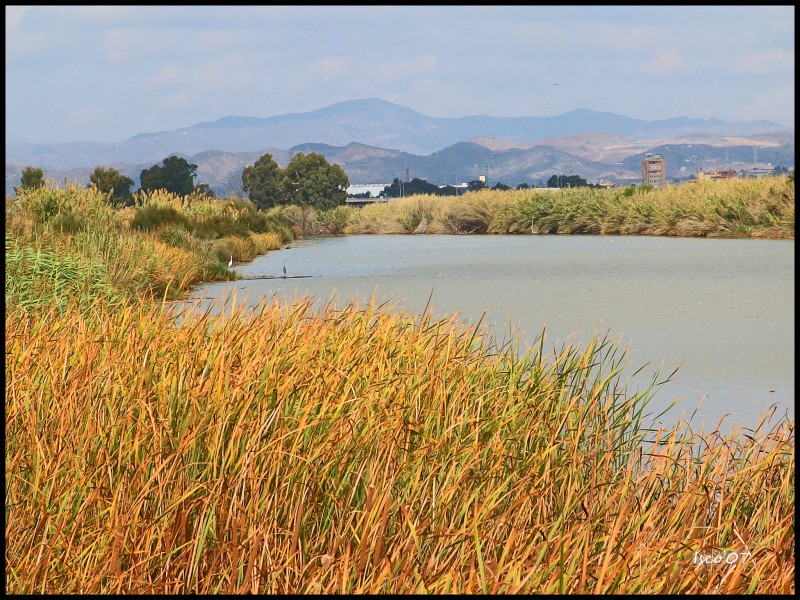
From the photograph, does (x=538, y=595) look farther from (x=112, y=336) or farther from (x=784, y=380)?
(x=784, y=380)

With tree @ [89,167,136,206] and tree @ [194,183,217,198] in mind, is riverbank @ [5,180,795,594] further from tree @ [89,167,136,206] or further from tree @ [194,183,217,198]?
tree @ [89,167,136,206]

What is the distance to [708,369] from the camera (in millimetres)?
7910

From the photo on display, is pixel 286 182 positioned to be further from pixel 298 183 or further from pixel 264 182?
pixel 264 182

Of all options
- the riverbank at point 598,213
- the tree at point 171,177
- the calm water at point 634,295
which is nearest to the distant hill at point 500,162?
the tree at point 171,177

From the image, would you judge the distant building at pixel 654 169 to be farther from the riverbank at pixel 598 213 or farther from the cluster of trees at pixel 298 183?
the riverbank at pixel 598 213

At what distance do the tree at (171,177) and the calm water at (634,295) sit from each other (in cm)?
3664

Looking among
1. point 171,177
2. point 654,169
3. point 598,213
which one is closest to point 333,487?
point 598,213

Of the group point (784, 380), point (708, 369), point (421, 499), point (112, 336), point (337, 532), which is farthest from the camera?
point (708, 369)

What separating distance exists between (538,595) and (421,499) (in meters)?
0.85

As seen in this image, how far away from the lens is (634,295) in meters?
13.7

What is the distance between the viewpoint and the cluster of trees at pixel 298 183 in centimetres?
5316

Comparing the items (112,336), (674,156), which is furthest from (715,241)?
(674,156)

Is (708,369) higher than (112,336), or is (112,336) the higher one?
(112,336)

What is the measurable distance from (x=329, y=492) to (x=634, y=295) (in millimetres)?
10964
